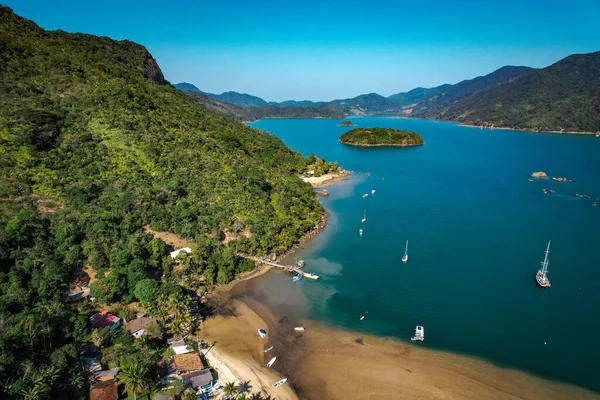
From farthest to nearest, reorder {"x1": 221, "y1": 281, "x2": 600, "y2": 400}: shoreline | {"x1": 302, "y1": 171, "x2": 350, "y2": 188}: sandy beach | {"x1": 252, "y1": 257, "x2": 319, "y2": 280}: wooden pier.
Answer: {"x1": 302, "y1": 171, "x2": 350, "y2": 188}: sandy beach
{"x1": 252, "y1": 257, "x2": 319, "y2": 280}: wooden pier
{"x1": 221, "y1": 281, "x2": 600, "y2": 400}: shoreline

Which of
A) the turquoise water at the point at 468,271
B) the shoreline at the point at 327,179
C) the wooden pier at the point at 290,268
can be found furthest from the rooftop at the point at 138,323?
the shoreline at the point at 327,179

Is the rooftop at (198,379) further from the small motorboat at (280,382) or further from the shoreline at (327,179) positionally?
the shoreline at (327,179)

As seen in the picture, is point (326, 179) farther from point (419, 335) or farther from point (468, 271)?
point (419, 335)

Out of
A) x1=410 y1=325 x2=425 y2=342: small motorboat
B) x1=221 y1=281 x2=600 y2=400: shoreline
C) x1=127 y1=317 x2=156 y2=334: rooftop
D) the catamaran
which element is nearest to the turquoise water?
the catamaran

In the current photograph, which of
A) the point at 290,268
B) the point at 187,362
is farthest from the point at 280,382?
the point at 290,268

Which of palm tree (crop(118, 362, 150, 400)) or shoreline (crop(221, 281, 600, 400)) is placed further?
shoreline (crop(221, 281, 600, 400))

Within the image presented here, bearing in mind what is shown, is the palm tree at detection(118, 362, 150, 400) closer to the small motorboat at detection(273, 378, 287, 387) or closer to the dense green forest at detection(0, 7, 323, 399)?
the dense green forest at detection(0, 7, 323, 399)
